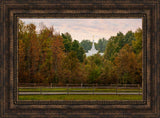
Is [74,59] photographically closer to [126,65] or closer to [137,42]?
[126,65]

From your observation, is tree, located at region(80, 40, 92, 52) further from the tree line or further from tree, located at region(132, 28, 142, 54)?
tree, located at region(132, 28, 142, 54)

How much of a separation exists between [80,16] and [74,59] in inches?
76.4

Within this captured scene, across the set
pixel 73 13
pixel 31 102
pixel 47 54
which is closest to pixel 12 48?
pixel 47 54

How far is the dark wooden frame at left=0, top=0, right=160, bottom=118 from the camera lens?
5.30 meters

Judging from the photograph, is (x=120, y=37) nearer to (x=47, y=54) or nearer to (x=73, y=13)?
(x=73, y=13)

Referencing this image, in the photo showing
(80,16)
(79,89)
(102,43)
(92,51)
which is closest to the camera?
(80,16)

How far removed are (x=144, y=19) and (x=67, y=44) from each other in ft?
9.95

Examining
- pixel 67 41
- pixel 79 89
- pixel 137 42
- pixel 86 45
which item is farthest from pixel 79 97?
pixel 137 42

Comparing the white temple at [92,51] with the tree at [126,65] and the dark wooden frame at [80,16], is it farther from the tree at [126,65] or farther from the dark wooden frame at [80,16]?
the dark wooden frame at [80,16]

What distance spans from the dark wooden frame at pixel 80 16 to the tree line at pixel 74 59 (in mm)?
487

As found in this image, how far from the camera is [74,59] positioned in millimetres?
6750

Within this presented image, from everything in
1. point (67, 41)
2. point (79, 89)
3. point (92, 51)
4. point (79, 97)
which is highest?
point (67, 41)

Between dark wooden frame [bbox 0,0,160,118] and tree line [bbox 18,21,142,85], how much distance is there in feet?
1.60

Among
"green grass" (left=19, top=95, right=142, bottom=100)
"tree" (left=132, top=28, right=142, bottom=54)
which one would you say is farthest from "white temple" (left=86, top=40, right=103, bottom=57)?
"green grass" (left=19, top=95, right=142, bottom=100)
